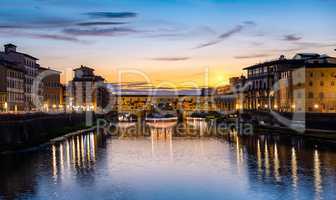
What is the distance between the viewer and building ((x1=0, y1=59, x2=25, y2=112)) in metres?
112

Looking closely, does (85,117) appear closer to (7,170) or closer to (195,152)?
(195,152)

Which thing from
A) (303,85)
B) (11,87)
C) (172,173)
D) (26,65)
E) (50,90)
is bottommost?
(172,173)

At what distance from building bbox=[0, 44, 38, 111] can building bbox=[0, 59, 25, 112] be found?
14.3 ft

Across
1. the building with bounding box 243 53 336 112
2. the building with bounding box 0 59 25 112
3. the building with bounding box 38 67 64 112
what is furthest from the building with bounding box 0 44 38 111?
the building with bounding box 243 53 336 112

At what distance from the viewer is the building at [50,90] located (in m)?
156

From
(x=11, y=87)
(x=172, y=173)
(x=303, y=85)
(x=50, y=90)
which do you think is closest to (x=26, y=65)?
(x=11, y=87)

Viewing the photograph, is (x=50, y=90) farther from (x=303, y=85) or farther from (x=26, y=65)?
(x=303, y=85)

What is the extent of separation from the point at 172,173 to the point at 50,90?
397ft

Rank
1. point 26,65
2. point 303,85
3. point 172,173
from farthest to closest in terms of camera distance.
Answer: point 26,65 → point 303,85 → point 172,173

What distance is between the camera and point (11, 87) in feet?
387

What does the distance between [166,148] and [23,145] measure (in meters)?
19.4

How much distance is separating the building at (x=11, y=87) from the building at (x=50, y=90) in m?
23.9

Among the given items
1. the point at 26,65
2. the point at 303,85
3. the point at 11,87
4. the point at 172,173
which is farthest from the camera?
the point at 26,65

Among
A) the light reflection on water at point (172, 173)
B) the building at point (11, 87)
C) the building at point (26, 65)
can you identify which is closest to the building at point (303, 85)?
the light reflection on water at point (172, 173)
